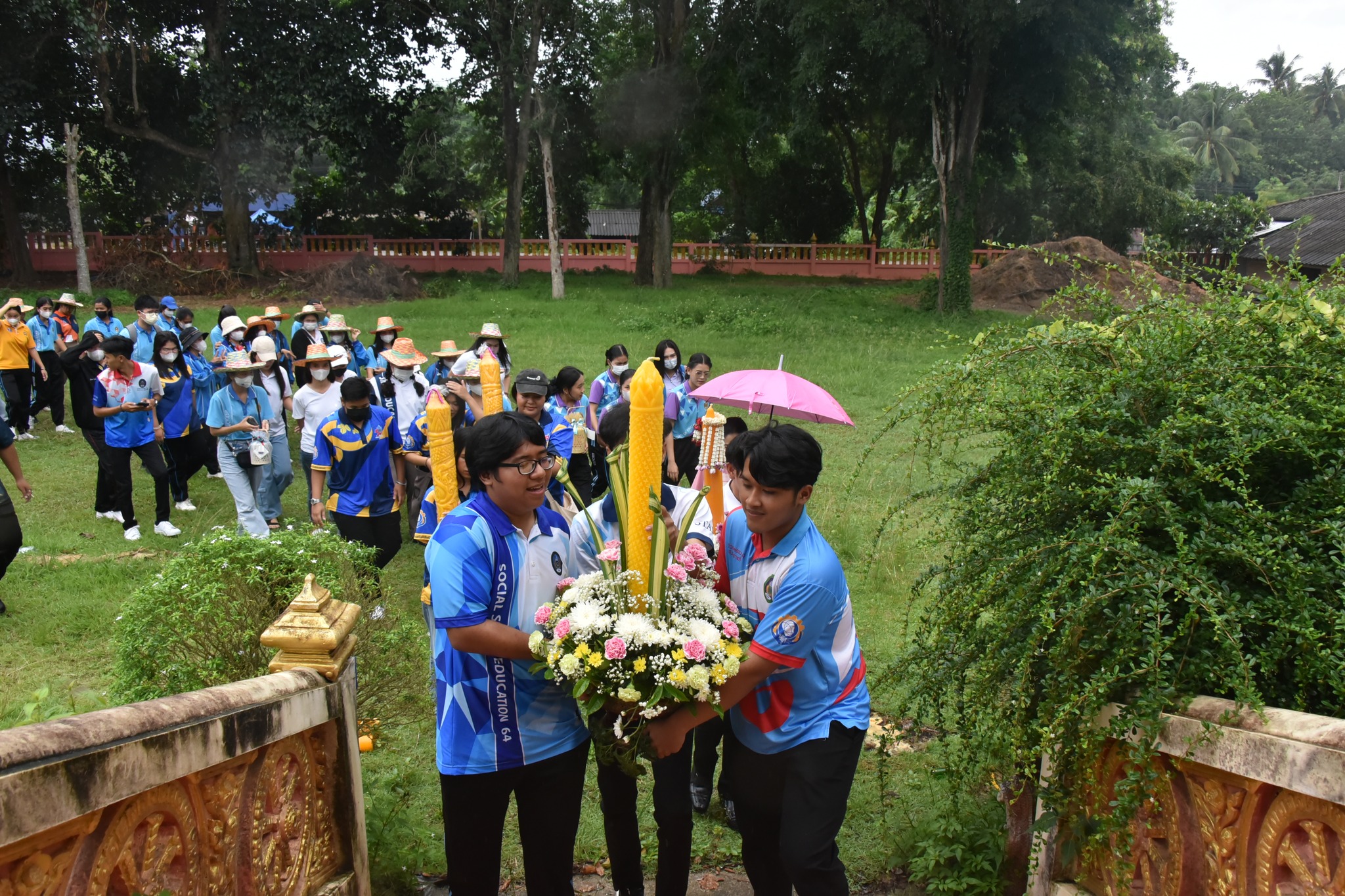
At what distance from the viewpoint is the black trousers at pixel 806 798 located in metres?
3.26

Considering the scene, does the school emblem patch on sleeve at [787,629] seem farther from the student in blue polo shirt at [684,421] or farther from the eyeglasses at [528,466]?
the student in blue polo shirt at [684,421]

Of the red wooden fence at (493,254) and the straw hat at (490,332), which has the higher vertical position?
the red wooden fence at (493,254)

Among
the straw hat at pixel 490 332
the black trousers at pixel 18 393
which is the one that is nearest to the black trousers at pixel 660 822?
the straw hat at pixel 490 332

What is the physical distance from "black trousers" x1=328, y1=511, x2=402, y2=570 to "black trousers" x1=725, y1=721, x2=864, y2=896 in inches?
152

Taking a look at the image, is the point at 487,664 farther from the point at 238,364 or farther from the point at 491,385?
the point at 238,364

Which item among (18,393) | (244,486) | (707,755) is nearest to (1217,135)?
(18,393)

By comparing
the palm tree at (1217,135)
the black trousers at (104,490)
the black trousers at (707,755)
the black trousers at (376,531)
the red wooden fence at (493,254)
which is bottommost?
the black trousers at (707,755)

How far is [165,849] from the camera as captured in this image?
2.48 meters

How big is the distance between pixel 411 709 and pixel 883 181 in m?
30.0

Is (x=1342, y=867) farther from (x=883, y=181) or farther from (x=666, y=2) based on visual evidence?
(x=883, y=181)

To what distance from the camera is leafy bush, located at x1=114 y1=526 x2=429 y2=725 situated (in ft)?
12.9

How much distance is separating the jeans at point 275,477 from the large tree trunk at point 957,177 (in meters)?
18.5

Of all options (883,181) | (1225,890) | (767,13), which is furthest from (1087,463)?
(883,181)

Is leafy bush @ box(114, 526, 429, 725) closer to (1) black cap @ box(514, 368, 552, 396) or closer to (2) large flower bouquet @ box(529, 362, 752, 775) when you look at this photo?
(2) large flower bouquet @ box(529, 362, 752, 775)
